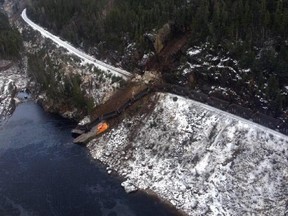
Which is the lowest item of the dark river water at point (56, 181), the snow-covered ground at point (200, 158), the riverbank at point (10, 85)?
the riverbank at point (10, 85)

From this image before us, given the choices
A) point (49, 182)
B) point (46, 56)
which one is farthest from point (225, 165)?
point (46, 56)

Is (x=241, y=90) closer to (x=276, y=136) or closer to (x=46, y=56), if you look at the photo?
(x=276, y=136)

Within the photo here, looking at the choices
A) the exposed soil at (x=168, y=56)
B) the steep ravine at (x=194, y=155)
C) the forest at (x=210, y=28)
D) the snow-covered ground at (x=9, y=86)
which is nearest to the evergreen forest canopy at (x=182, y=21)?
the forest at (x=210, y=28)

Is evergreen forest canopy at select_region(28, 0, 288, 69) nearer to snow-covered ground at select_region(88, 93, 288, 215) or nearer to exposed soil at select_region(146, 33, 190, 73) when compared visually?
exposed soil at select_region(146, 33, 190, 73)

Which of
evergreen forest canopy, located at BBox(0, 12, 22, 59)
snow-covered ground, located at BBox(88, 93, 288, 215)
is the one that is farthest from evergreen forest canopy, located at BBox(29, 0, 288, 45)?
snow-covered ground, located at BBox(88, 93, 288, 215)

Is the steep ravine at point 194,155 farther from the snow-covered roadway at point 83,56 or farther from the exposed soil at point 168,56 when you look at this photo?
the exposed soil at point 168,56

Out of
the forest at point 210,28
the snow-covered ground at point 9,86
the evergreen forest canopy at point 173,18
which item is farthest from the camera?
the snow-covered ground at point 9,86

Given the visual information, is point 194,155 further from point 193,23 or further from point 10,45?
point 10,45
